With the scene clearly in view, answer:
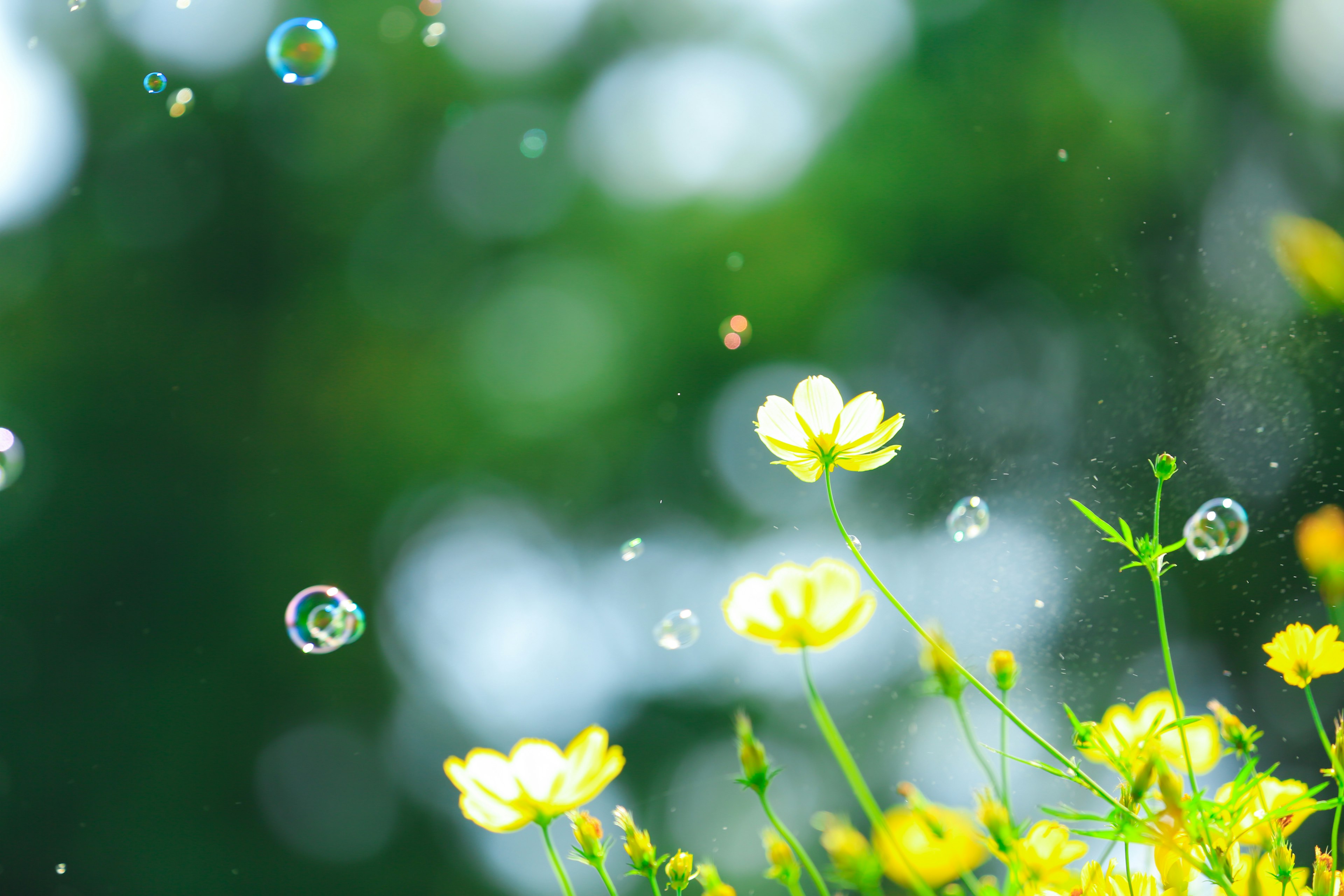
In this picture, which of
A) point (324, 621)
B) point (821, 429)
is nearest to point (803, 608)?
point (821, 429)

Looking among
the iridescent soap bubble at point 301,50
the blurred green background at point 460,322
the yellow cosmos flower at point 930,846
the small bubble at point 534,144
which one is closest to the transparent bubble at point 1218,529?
the yellow cosmos flower at point 930,846

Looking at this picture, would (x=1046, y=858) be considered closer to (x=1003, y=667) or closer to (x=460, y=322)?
(x=1003, y=667)

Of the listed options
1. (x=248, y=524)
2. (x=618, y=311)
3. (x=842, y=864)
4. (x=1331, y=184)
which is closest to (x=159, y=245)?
(x=248, y=524)

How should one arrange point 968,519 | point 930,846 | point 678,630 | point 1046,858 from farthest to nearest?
point 678,630 < point 968,519 < point 1046,858 < point 930,846

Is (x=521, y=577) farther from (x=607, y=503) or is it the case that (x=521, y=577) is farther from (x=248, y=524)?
(x=248, y=524)

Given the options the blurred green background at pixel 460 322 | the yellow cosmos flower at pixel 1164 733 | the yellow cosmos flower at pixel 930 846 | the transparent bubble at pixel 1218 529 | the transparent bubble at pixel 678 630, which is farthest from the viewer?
the blurred green background at pixel 460 322

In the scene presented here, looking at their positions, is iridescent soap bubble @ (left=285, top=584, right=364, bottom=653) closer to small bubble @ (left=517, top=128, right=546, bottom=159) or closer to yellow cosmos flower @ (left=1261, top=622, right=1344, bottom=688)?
yellow cosmos flower @ (left=1261, top=622, right=1344, bottom=688)

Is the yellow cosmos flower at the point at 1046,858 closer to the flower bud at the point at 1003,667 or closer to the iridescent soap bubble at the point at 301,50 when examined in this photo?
the flower bud at the point at 1003,667
